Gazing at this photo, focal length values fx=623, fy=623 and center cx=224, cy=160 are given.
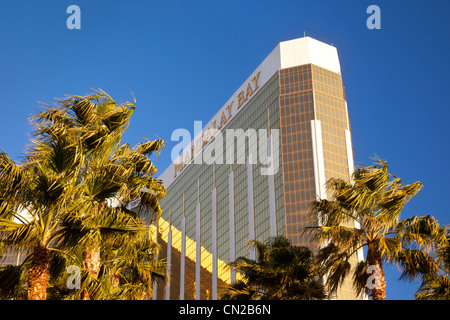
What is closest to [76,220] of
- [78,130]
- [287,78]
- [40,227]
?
[40,227]

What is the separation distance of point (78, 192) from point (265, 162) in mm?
86396

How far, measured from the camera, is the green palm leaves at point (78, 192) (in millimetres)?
15727

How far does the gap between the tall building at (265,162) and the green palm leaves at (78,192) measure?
69.0 metres

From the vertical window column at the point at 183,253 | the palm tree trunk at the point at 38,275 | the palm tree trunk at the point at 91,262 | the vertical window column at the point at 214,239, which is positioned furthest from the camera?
the vertical window column at the point at 183,253

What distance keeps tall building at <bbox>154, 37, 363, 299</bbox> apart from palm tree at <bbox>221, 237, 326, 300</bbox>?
200ft

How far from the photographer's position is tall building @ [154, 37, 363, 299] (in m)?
95.6

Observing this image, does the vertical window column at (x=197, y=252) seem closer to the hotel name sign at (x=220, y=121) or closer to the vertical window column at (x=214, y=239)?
the vertical window column at (x=214, y=239)

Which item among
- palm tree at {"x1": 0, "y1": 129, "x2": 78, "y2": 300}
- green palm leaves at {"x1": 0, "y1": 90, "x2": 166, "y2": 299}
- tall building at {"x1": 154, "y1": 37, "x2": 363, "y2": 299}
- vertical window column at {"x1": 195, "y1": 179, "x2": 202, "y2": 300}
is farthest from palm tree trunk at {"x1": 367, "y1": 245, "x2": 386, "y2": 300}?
vertical window column at {"x1": 195, "y1": 179, "x2": 202, "y2": 300}

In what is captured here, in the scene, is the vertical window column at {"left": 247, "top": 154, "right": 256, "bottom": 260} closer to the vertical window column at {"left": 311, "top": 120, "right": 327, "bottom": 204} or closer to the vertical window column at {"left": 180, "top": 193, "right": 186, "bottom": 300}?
the vertical window column at {"left": 311, "top": 120, "right": 327, "bottom": 204}
